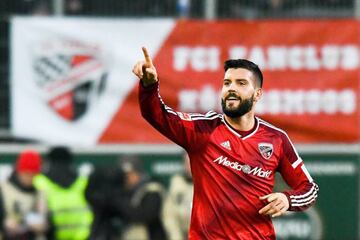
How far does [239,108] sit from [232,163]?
1.23 ft

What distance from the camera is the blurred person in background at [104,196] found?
45.5 feet

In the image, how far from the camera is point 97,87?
15.6m

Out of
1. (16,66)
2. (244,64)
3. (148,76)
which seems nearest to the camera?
(148,76)

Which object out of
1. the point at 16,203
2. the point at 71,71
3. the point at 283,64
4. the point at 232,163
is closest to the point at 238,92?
the point at 232,163

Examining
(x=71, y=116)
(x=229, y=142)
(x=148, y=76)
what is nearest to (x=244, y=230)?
(x=229, y=142)

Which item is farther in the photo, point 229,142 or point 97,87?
point 97,87

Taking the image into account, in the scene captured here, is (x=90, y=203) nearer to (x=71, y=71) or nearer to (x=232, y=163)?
(x=71, y=71)

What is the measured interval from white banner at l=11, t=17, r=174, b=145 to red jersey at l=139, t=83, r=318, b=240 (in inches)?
286

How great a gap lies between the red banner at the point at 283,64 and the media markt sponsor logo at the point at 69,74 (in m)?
0.47

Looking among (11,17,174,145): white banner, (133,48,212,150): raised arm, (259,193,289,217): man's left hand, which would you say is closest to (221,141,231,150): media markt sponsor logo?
(133,48,212,150): raised arm

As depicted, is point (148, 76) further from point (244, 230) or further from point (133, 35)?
point (133, 35)

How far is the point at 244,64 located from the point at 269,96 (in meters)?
7.54

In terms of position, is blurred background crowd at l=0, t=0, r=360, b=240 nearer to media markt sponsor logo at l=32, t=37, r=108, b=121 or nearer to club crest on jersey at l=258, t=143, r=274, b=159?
media markt sponsor logo at l=32, t=37, r=108, b=121

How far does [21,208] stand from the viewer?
13602 mm
